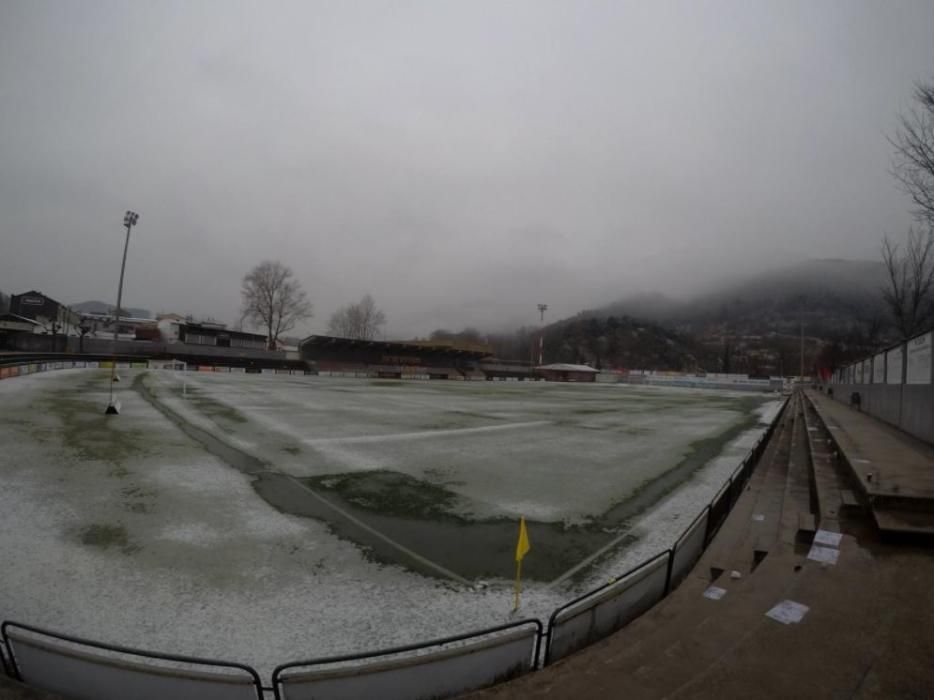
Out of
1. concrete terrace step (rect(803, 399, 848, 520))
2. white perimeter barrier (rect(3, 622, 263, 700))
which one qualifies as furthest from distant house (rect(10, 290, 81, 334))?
concrete terrace step (rect(803, 399, 848, 520))

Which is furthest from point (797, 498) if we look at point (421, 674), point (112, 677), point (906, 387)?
point (112, 677)

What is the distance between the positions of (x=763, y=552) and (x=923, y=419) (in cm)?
1034

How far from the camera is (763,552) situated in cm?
581

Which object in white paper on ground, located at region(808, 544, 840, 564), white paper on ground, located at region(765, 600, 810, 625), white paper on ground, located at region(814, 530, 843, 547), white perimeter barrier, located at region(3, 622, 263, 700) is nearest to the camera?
white perimeter barrier, located at region(3, 622, 263, 700)

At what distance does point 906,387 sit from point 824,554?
13.2 m

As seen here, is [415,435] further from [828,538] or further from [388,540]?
[828,538]

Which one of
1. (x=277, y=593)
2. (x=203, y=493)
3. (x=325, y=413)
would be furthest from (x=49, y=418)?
(x=277, y=593)

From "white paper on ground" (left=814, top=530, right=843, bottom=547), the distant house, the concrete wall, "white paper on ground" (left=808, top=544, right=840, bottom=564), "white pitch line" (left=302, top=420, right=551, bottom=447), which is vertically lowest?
"white pitch line" (left=302, top=420, right=551, bottom=447)

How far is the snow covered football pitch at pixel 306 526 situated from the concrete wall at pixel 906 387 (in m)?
4.56

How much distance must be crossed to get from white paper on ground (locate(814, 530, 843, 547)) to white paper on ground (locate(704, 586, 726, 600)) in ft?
5.76

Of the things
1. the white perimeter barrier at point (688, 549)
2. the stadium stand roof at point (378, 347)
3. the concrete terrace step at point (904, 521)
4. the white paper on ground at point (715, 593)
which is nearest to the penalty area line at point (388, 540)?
the white perimeter barrier at point (688, 549)

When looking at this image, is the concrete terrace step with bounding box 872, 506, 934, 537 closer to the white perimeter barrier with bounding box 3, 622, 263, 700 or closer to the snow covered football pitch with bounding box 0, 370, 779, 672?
the snow covered football pitch with bounding box 0, 370, 779, 672

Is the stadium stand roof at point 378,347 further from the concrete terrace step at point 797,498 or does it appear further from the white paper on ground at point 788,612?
the white paper on ground at point 788,612

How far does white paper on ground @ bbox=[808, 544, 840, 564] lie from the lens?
4891 mm
